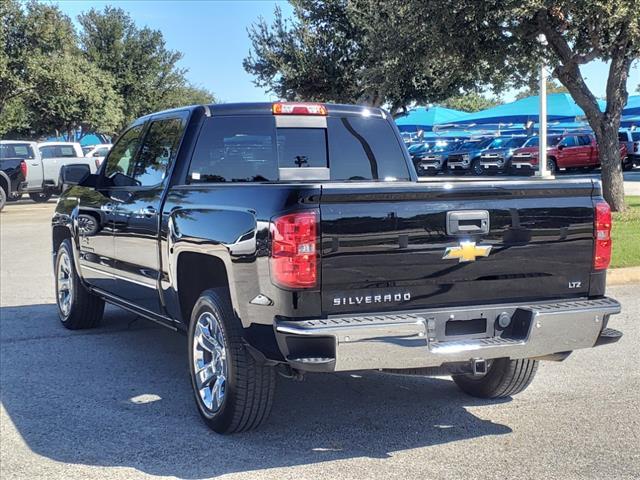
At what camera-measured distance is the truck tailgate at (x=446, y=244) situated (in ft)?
13.5

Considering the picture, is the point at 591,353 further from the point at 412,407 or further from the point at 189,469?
the point at 189,469

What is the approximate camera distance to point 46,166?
25.5m

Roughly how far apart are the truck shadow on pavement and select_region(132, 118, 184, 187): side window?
60.2 inches

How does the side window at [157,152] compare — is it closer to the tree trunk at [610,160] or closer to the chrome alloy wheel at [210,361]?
the chrome alloy wheel at [210,361]

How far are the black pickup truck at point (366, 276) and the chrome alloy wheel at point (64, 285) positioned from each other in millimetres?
2289

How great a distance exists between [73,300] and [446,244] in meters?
4.54

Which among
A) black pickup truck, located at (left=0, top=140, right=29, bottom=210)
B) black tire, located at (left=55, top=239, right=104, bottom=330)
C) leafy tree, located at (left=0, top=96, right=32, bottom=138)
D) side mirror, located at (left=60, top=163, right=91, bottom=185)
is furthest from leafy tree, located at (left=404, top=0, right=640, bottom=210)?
leafy tree, located at (left=0, top=96, right=32, bottom=138)

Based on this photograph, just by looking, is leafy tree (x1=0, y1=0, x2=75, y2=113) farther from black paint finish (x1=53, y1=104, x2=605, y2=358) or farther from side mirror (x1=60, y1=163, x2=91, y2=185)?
black paint finish (x1=53, y1=104, x2=605, y2=358)

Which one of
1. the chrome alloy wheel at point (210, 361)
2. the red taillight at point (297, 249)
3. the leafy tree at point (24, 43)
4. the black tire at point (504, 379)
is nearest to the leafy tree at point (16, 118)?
the leafy tree at point (24, 43)

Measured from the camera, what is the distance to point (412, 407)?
213 inches

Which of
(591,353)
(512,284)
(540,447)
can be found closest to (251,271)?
(512,284)

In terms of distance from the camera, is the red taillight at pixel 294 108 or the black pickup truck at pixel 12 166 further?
the black pickup truck at pixel 12 166

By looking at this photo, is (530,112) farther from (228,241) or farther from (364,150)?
(228,241)

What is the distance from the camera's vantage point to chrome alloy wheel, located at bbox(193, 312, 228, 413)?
4.81 metres
